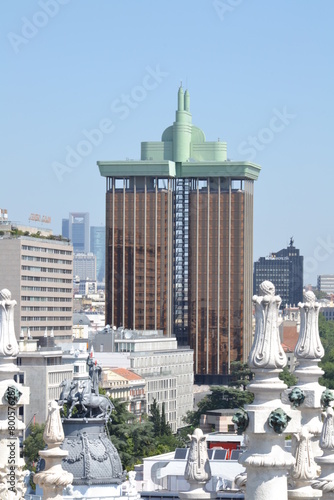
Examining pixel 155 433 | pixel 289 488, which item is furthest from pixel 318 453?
pixel 155 433

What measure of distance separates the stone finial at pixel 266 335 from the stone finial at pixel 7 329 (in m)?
5.59

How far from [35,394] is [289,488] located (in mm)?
161235

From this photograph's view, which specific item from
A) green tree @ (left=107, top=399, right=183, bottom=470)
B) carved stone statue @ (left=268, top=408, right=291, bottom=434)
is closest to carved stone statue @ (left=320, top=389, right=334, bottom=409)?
carved stone statue @ (left=268, top=408, right=291, bottom=434)

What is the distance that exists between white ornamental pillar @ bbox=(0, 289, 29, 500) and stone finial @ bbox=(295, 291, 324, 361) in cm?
644

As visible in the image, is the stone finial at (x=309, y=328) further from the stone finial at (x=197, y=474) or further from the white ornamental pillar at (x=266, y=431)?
the white ornamental pillar at (x=266, y=431)

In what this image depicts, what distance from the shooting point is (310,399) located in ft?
143

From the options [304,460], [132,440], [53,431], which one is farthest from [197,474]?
[132,440]

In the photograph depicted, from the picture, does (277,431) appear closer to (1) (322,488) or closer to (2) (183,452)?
(1) (322,488)

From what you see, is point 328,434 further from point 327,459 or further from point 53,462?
Result: point 53,462

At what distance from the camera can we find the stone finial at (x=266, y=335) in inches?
1382

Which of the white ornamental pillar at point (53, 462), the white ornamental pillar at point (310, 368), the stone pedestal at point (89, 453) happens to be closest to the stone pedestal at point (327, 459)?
the white ornamental pillar at point (310, 368)

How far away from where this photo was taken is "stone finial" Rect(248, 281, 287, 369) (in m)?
35.1

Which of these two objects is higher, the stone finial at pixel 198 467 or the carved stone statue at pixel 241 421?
the carved stone statue at pixel 241 421

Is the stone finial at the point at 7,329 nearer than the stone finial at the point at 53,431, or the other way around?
the stone finial at the point at 7,329
